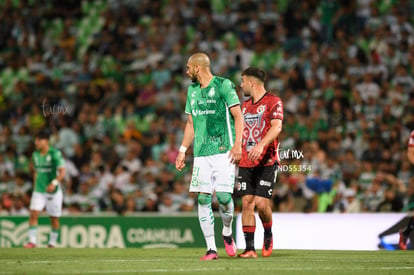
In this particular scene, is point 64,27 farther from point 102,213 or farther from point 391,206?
point 391,206

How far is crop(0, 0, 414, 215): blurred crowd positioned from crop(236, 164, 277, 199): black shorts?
14.8 feet

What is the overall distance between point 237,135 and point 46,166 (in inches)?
326

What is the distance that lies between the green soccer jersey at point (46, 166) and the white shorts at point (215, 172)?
761cm

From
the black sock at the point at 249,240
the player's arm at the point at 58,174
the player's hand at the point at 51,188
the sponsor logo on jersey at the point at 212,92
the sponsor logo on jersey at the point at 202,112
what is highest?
the sponsor logo on jersey at the point at 212,92

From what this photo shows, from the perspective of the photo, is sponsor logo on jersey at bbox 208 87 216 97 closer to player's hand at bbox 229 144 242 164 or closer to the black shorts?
player's hand at bbox 229 144 242 164

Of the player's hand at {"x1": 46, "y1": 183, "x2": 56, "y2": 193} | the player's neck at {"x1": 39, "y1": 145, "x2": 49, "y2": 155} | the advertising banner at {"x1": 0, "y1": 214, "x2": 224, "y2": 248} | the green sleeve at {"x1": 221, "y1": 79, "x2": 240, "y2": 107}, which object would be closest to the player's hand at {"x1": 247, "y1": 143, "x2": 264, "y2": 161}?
the green sleeve at {"x1": 221, "y1": 79, "x2": 240, "y2": 107}

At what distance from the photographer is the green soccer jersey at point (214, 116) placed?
36.7ft

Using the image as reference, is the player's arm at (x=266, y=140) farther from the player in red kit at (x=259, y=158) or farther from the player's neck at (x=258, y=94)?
the player's neck at (x=258, y=94)

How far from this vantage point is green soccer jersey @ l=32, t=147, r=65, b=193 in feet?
60.0

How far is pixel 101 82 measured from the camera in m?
25.2

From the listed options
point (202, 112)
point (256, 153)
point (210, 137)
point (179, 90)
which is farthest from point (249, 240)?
point (179, 90)

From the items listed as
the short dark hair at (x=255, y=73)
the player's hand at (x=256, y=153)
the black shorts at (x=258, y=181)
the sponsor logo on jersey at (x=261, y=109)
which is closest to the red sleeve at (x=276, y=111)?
the sponsor logo on jersey at (x=261, y=109)

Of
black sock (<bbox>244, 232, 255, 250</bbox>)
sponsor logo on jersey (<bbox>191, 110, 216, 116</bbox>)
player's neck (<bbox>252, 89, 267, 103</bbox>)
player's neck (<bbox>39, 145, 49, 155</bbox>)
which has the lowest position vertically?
black sock (<bbox>244, 232, 255, 250</bbox>)

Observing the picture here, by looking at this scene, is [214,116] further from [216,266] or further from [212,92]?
[216,266]
